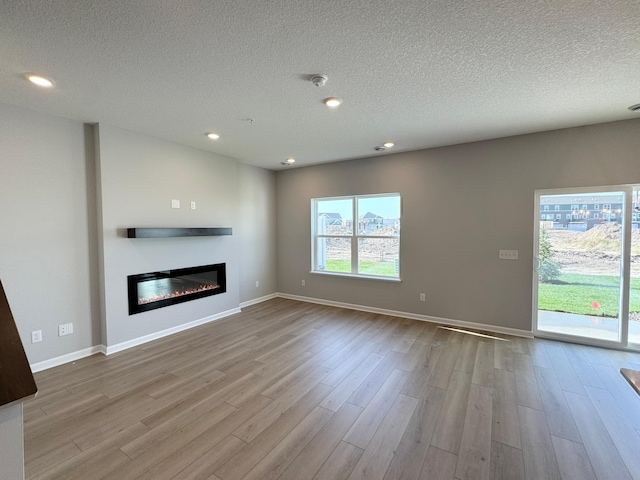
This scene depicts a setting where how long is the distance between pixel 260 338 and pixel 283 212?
2889 mm

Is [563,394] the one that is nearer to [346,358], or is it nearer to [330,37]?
[346,358]

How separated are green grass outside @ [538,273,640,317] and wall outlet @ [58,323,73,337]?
5.77 meters

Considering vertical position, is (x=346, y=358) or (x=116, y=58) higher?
(x=116, y=58)

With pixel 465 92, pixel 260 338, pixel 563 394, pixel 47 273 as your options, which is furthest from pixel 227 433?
pixel 465 92

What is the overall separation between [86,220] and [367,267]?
4.11 m

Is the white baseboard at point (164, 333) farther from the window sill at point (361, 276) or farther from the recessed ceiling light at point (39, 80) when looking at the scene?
the recessed ceiling light at point (39, 80)

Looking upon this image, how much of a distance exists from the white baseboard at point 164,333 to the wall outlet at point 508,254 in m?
4.20

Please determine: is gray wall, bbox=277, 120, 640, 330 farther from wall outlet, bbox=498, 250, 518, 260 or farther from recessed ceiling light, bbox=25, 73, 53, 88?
recessed ceiling light, bbox=25, 73, 53, 88

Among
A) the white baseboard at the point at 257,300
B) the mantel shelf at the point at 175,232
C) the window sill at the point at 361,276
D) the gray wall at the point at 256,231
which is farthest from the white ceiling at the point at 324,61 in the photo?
the white baseboard at the point at 257,300

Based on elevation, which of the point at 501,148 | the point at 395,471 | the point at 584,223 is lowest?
the point at 395,471

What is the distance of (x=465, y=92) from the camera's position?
2.55 metres

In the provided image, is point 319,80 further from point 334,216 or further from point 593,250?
point 593,250

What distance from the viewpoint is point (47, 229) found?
3.04 meters

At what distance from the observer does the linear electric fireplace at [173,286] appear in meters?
3.65
